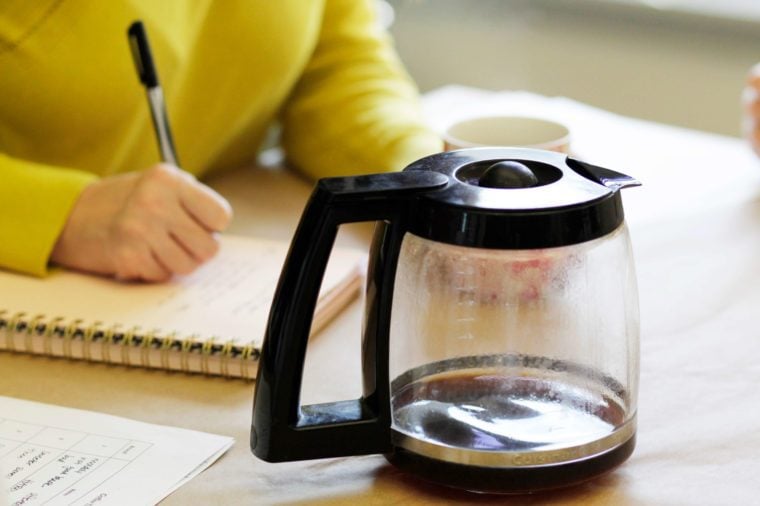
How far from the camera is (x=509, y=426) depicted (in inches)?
21.2

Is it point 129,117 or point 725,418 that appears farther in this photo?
point 129,117

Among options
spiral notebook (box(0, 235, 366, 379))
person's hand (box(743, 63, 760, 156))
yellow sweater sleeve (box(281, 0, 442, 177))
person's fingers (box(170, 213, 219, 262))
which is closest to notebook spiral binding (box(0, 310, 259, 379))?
spiral notebook (box(0, 235, 366, 379))

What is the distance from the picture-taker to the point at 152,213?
81 cm

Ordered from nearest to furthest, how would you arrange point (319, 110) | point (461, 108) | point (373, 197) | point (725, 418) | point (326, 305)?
1. point (373, 197)
2. point (725, 418)
3. point (326, 305)
4. point (319, 110)
5. point (461, 108)

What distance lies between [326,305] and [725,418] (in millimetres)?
284

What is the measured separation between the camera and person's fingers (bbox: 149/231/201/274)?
0.78m

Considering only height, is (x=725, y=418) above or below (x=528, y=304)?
below

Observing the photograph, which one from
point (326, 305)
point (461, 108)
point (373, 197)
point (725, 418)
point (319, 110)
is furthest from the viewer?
point (461, 108)

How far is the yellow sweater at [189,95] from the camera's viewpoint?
0.85m

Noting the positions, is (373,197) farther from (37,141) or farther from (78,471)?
(37,141)

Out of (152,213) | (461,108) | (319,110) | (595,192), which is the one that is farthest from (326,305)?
(461,108)

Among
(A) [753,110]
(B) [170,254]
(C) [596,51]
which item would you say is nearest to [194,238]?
(B) [170,254]

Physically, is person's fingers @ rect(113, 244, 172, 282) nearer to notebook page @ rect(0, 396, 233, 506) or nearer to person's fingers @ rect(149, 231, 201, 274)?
person's fingers @ rect(149, 231, 201, 274)

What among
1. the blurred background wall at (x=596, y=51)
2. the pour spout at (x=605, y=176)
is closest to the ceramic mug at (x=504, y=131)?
the pour spout at (x=605, y=176)
